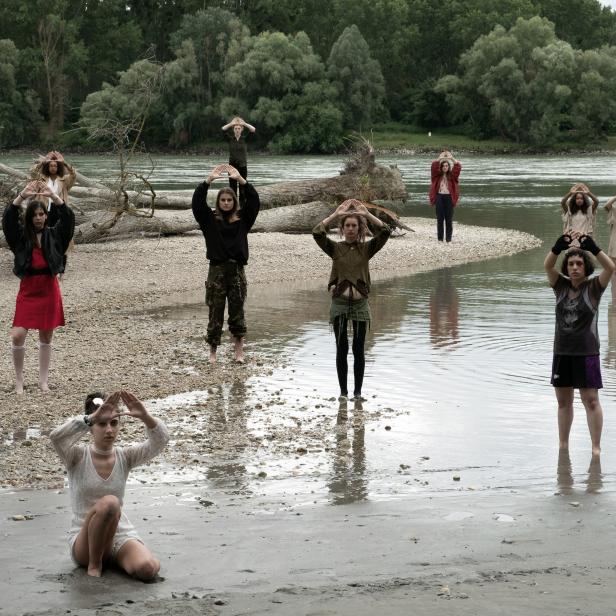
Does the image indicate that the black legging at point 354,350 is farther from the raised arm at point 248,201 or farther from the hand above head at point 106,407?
the hand above head at point 106,407

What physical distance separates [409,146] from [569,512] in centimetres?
8333

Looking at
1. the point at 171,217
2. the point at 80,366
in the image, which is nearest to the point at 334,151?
the point at 171,217

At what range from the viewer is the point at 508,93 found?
87.8m

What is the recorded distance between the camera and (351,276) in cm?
998

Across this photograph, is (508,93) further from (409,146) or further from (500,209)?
(500,209)

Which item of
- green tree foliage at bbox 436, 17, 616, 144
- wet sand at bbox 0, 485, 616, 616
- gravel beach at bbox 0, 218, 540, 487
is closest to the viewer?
wet sand at bbox 0, 485, 616, 616

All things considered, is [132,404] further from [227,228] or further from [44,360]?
[227,228]

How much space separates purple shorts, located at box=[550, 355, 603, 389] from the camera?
26.5ft

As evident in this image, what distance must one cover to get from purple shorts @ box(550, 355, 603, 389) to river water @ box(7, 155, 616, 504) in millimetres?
547

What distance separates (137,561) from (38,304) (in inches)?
185

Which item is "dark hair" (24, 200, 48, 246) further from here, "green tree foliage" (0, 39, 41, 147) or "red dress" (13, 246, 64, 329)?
"green tree foliage" (0, 39, 41, 147)


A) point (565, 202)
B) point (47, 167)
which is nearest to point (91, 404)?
point (565, 202)

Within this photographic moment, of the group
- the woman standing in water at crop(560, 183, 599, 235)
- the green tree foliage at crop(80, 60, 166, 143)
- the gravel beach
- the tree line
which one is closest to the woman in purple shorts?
the gravel beach

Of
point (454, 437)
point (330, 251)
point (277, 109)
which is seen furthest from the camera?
point (277, 109)
